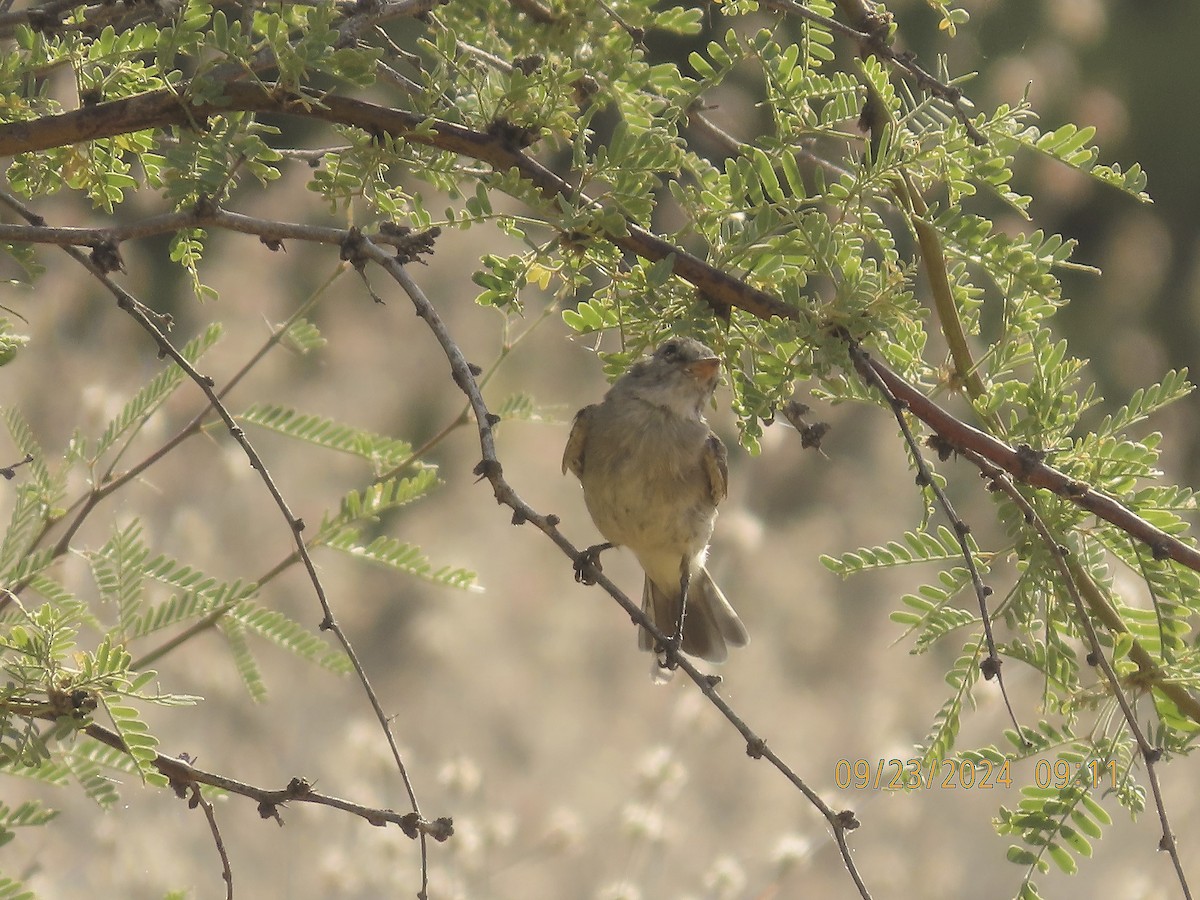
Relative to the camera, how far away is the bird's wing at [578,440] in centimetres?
429

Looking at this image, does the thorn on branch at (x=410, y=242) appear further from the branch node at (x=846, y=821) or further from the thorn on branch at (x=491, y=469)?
the branch node at (x=846, y=821)

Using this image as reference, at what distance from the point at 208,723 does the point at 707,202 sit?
7278 mm

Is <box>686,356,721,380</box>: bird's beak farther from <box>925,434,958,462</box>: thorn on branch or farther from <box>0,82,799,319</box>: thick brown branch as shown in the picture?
<box>925,434,958,462</box>: thorn on branch

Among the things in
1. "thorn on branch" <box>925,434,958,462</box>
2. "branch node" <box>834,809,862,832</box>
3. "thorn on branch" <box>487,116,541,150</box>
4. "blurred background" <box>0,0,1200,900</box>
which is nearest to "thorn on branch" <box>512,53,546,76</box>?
"thorn on branch" <box>487,116,541,150</box>

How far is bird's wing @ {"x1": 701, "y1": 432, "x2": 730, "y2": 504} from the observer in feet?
13.9

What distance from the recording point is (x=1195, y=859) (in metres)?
7.62

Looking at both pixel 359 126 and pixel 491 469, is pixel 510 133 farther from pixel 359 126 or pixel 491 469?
Answer: pixel 491 469

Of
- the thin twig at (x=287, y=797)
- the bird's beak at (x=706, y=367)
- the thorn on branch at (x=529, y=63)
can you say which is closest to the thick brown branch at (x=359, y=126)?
the thorn on branch at (x=529, y=63)

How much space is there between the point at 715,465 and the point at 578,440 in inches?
17.3

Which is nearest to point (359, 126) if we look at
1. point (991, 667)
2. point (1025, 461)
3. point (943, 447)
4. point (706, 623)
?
A: point (943, 447)

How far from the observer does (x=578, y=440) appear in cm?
430

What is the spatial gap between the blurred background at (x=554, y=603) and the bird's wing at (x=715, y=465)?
185 centimetres

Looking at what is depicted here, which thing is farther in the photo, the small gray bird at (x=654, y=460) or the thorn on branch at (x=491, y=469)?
the small gray bird at (x=654, y=460)

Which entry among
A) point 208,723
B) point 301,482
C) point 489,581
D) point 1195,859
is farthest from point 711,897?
point 301,482
